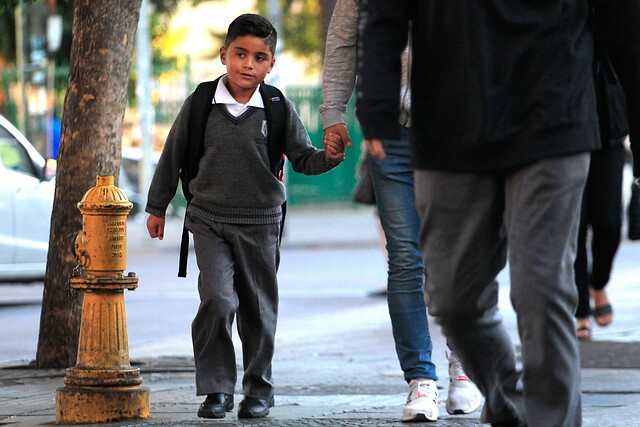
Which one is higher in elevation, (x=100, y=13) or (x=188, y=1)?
(x=188, y=1)

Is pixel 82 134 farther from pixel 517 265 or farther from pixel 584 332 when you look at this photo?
pixel 517 265

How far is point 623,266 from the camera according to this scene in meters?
12.8

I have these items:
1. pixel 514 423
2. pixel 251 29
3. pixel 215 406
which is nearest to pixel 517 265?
pixel 514 423

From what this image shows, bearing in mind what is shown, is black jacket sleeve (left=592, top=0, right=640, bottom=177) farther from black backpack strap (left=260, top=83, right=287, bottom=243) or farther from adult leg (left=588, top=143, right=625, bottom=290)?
adult leg (left=588, top=143, right=625, bottom=290)

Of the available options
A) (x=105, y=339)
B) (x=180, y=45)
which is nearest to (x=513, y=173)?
(x=105, y=339)

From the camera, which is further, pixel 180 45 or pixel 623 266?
pixel 180 45

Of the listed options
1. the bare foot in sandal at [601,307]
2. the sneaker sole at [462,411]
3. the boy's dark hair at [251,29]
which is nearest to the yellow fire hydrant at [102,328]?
the boy's dark hair at [251,29]

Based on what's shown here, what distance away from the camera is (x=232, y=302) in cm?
463

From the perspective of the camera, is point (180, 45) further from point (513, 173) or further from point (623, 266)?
point (513, 173)

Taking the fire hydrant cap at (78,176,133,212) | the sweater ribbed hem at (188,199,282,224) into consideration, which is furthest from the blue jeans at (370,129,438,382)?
the fire hydrant cap at (78,176,133,212)

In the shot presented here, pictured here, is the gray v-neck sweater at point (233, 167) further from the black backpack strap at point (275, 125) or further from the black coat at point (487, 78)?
the black coat at point (487, 78)

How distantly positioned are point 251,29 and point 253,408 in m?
1.46

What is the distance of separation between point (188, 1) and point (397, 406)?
2588 cm

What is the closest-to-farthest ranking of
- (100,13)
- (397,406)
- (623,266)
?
(397,406), (100,13), (623,266)
